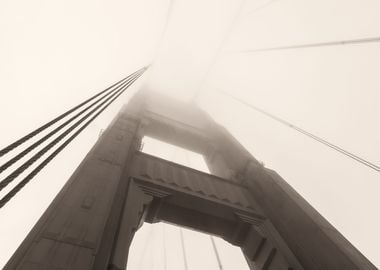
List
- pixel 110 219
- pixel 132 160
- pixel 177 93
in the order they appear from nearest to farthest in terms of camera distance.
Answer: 1. pixel 110 219
2. pixel 132 160
3. pixel 177 93

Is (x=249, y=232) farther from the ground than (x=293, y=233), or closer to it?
closer to it

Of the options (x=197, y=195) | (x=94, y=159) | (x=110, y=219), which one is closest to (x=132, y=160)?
(x=94, y=159)

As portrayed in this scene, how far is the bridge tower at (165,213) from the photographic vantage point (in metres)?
3.33

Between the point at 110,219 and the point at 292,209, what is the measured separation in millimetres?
3448

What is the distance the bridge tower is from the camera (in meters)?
3.33

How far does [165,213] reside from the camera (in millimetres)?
5746

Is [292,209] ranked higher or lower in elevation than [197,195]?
higher

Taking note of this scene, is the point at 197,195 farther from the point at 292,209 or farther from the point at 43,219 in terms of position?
the point at 43,219

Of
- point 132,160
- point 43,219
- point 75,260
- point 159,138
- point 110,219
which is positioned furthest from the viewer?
point 159,138

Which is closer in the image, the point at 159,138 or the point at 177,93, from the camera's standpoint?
the point at 159,138

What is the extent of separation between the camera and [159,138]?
1030cm

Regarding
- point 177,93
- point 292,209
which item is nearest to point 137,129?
point 292,209

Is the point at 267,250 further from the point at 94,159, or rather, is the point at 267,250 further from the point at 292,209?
the point at 94,159

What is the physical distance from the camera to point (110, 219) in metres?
Answer: 4.24
